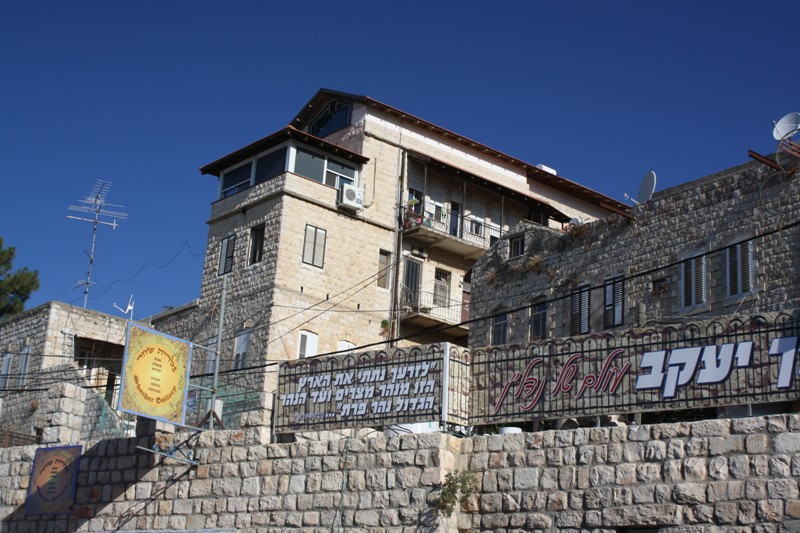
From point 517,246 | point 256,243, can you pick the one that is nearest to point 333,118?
point 256,243

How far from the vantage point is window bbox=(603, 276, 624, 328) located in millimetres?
27406

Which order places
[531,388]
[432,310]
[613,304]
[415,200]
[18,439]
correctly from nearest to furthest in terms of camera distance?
[531,388] < [613,304] < [18,439] < [432,310] < [415,200]

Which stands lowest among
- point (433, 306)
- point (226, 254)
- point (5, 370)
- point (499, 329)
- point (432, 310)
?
point (5, 370)

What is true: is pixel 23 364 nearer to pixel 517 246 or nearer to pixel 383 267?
pixel 383 267

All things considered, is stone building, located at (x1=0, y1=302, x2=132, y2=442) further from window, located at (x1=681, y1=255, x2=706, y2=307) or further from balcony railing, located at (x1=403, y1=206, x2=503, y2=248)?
window, located at (x1=681, y1=255, x2=706, y2=307)

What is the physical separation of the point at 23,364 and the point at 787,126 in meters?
29.2

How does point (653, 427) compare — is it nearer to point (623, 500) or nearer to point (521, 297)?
point (623, 500)

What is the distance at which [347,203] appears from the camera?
1451 inches

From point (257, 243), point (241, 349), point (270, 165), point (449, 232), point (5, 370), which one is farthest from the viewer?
point (5, 370)

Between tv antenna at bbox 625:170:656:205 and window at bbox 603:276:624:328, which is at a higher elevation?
tv antenna at bbox 625:170:656:205

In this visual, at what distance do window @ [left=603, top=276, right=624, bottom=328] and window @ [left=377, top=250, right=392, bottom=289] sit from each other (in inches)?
465

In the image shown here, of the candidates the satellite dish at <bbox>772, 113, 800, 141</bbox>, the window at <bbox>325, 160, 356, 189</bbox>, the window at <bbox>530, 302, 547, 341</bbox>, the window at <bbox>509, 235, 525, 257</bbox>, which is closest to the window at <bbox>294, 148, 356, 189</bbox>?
the window at <bbox>325, 160, 356, 189</bbox>

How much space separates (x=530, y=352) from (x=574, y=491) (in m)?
2.40

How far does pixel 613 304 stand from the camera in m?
27.6
